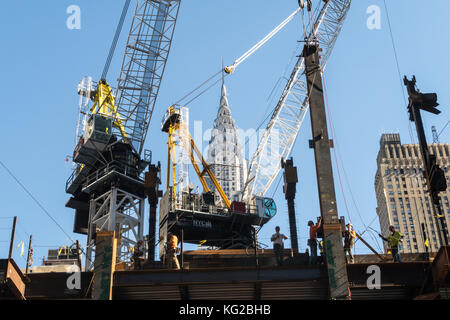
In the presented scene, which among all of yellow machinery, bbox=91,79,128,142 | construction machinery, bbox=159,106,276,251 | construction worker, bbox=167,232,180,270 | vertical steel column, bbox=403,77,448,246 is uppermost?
yellow machinery, bbox=91,79,128,142

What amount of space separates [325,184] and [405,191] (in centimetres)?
15799

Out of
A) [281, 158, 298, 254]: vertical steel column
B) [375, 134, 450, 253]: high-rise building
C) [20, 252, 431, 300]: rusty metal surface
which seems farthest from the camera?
[375, 134, 450, 253]: high-rise building

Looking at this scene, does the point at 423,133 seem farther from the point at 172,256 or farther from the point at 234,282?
the point at 172,256

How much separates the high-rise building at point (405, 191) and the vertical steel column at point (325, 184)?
459 ft

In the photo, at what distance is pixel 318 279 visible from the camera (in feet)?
79.7

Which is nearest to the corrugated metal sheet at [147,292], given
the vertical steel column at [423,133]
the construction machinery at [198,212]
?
the vertical steel column at [423,133]

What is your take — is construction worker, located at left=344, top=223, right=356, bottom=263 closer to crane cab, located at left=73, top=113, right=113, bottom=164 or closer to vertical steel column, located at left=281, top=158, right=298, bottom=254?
vertical steel column, located at left=281, top=158, right=298, bottom=254

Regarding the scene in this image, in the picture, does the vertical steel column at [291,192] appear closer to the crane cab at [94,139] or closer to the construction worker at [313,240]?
the construction worker at [313,240]

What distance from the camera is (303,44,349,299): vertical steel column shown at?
2403 cm

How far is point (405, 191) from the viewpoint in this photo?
580 feet

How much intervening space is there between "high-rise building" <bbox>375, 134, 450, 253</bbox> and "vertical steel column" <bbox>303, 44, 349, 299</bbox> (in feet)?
459

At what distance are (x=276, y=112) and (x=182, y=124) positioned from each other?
12.7m

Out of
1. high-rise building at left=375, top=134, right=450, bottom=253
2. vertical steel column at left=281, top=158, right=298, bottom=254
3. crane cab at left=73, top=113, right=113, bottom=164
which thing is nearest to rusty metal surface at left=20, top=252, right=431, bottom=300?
vertical steel column at left=281, top=158, right=298, bottom=254

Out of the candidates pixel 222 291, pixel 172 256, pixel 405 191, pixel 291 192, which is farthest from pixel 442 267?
pixel 405 191
